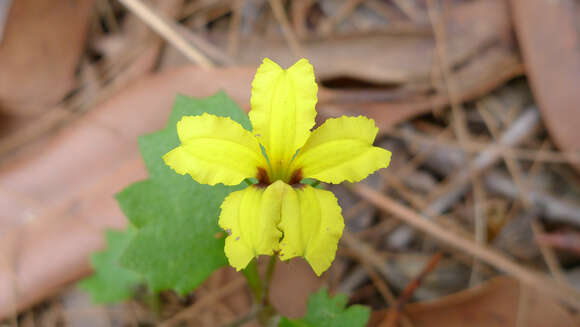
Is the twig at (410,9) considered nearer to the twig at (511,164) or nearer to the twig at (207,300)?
the twig at (511,164)

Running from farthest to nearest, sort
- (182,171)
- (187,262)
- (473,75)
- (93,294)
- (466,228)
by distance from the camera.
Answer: (473,75) < (466,228) < (93,294) < (187,262) < (182,171)

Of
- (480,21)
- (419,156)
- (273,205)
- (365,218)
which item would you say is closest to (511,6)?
(480,21)

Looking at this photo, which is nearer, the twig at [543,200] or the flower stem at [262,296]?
the flower stem at [262,296]

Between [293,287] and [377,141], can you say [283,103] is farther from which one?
[377,141]

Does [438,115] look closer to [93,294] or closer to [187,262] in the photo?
[187,262]

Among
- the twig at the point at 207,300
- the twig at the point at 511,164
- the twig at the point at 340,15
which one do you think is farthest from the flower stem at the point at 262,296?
the twig at the point at 340,15

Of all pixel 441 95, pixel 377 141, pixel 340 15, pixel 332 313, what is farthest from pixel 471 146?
pixel 332 313
